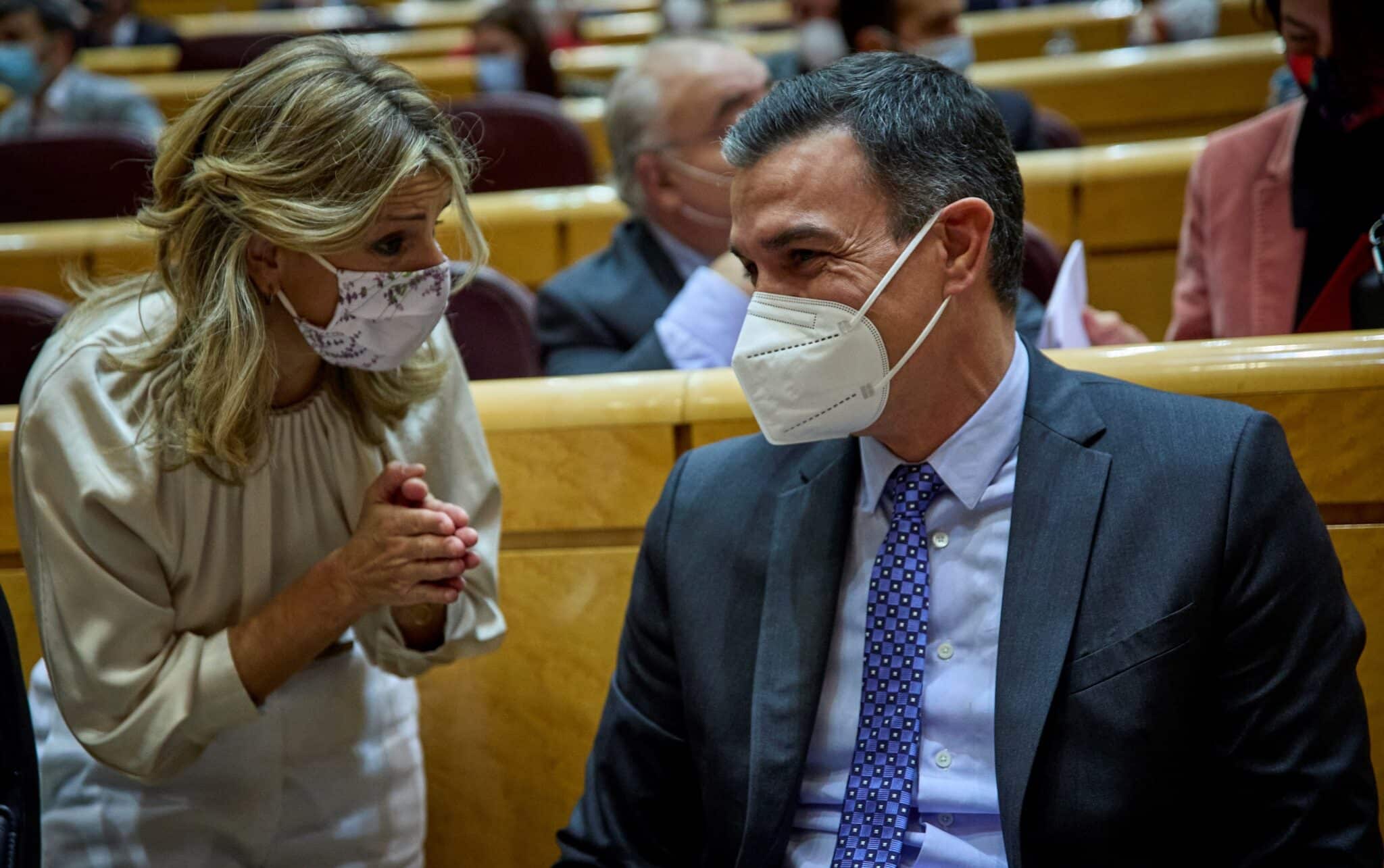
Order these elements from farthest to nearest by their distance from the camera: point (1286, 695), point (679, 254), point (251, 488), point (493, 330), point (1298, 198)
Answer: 1. point (679, 254)
2. point (493, 330)
3. point (1298, 198)
4. point (251, 488)
5. point (1286, 695)

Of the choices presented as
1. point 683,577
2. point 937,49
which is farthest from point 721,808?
point 937,49

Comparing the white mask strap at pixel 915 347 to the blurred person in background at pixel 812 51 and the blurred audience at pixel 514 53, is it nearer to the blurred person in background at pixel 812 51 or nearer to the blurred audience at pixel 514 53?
the blurred person in background at pixel 812 51

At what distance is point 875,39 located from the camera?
11.3 feet

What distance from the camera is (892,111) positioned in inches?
52.4

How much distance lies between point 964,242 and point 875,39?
227 cm

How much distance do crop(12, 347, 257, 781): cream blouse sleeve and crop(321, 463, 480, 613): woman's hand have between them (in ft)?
0.58

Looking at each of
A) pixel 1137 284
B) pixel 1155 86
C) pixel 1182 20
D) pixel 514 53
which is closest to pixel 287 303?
pixel 1137 284

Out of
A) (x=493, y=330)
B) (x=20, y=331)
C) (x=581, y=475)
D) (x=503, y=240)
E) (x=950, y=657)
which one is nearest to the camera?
(x=950, y=657)

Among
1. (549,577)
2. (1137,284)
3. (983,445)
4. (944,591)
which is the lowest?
(1137,284)

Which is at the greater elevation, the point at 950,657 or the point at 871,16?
the point at 871,16

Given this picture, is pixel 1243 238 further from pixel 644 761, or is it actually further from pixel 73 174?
pixel 73 174

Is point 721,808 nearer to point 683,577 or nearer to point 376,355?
point 683,577

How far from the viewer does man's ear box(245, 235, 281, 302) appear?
59.0 inches

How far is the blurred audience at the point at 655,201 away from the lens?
2703 millimetres
